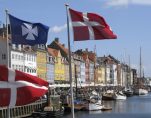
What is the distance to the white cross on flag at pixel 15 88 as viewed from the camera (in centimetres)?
1395

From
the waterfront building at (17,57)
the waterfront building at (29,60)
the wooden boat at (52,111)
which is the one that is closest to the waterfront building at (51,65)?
the waterfront building at (29,60)

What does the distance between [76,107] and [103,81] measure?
110m

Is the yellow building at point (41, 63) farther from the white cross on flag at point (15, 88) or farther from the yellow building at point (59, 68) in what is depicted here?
the white cross on flag at point (15, 88)

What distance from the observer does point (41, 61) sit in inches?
4097

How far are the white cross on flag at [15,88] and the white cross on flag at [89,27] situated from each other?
3435mm

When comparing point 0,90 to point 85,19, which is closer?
point 0,90

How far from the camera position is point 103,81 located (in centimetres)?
18050

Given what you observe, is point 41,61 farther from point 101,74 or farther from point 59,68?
point 101,74

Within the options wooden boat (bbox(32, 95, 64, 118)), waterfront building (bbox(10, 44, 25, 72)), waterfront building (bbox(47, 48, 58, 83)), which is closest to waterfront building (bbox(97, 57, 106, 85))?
waterfront building (bbox(47, 48, 58, 83))

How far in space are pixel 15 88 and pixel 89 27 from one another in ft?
14.6

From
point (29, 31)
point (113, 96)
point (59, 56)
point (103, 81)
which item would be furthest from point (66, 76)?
point (29, 31)

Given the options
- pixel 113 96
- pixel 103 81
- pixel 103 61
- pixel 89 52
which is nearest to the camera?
pixel 113 96

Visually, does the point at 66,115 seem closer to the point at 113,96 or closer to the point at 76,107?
the point at 76,107

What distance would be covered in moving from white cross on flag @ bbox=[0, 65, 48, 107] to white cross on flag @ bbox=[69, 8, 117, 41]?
11.3 ft
